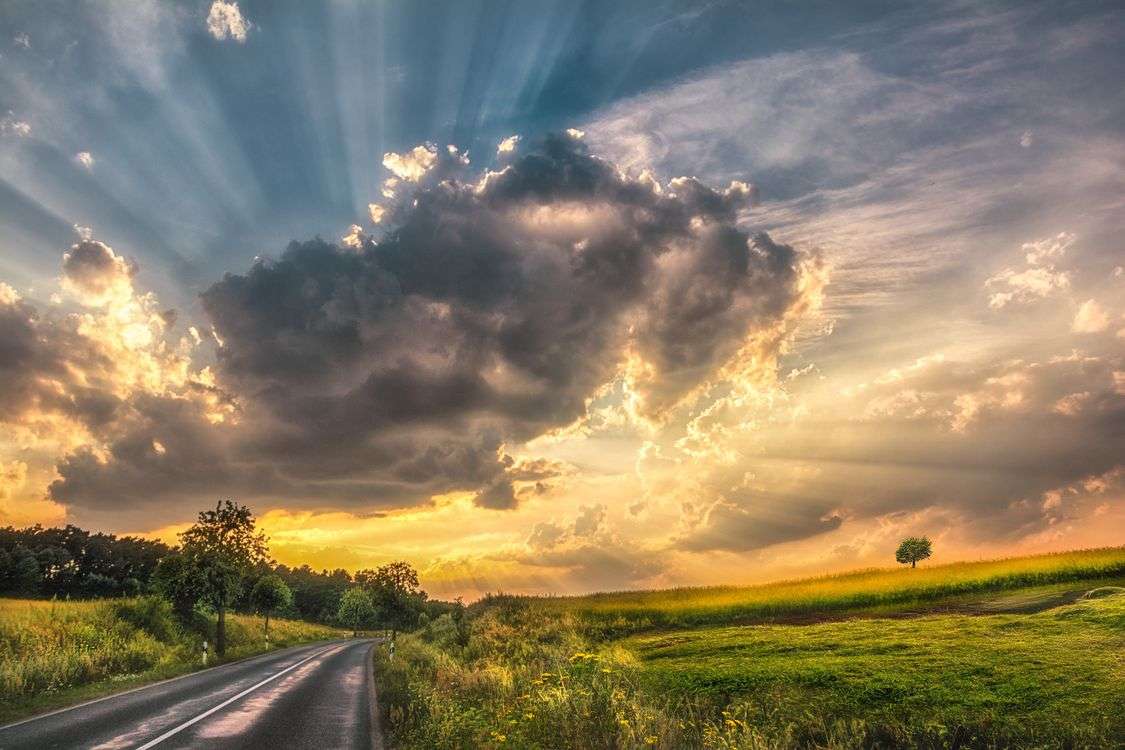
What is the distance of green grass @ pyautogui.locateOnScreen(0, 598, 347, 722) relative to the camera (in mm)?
19538

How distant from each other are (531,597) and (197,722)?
157 ft

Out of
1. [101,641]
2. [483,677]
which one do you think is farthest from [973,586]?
[101,641]

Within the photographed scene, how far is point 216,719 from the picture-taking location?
15320 millimetres

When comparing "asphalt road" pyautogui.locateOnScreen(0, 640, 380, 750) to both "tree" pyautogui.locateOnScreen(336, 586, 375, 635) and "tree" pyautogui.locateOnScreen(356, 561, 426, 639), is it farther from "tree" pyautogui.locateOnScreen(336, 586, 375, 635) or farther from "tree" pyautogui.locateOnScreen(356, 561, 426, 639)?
"tree" pyautogui.locateOnScreen(336, 586, 375, 635)

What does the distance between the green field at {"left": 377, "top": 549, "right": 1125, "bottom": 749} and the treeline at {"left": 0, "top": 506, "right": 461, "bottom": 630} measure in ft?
62.0

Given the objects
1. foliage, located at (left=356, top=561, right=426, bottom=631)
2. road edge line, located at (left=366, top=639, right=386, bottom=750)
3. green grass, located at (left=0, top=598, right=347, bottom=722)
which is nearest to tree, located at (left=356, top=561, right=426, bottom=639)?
foliage, located at (left=356, top=561, right=426, bottom=631)

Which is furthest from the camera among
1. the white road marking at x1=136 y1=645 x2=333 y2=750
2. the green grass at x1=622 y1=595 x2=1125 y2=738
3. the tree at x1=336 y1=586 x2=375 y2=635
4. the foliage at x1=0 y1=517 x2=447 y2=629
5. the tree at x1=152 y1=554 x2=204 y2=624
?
the tree at x1=336 y1=586 x2=375 y2=635

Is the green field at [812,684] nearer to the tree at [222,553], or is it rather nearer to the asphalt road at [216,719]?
the asphalt road at [216,719]

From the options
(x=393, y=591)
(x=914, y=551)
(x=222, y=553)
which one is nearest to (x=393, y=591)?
(x=393, y=591)

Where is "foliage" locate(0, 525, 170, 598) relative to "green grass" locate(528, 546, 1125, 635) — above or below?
above

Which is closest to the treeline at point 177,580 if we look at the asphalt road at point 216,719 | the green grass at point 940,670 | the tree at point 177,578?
the tree at point 177,578

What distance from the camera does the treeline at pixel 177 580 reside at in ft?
136

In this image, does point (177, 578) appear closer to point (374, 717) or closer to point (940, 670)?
point (374, 717)

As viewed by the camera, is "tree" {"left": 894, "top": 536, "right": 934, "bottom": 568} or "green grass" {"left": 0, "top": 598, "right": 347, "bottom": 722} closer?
"green grass" {"left": 0, "top": 598, "right": 347, "bottom": 722}
